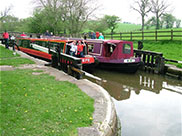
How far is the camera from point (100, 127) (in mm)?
4227

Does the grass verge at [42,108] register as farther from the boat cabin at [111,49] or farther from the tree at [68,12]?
the tree at [68,12]

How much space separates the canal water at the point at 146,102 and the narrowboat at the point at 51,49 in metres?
1.40

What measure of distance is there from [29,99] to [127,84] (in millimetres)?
6090

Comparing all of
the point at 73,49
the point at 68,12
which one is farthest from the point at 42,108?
the point at 68,12

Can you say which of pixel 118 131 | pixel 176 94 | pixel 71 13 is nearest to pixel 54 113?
pixel 118 131

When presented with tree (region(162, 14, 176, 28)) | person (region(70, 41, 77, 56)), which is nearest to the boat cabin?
person (region(70, 41, 77, 56))

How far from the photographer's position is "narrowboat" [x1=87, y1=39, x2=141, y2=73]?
38.8ft

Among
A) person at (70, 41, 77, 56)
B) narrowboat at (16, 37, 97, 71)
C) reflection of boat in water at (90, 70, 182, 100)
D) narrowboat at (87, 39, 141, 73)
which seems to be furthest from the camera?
narrowboat at (87, 39, 141, 73)

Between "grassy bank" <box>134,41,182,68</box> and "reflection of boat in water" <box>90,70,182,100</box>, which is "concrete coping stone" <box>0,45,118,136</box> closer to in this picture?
"reflection of boat in water" <box>90,70,182,100</box>

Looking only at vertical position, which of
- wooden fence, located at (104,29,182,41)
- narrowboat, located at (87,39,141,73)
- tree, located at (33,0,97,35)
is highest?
tree, located at (33,0,97,35)

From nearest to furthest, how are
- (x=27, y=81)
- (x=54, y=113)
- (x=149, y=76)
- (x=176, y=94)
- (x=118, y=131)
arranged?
1. (x=54, y=113)
2. (x=118, y=131)
3. (x=27, y=81)
4. (x=176, y=94)
5. (x=149, y=76)

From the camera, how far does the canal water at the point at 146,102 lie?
5.49 metres

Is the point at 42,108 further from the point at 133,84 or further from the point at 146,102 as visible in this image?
the point at 133,84

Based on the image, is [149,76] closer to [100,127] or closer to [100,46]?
[100,46]
